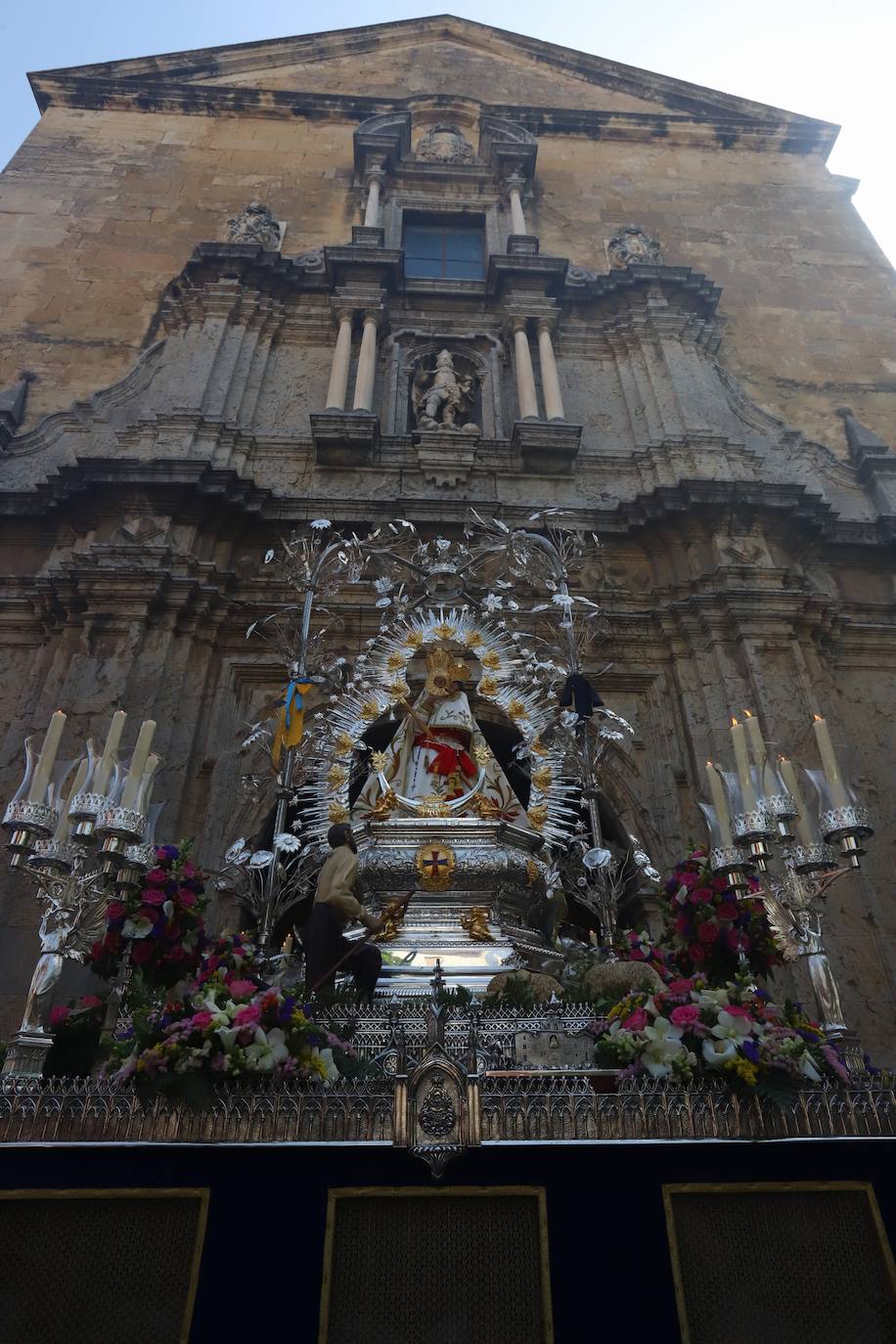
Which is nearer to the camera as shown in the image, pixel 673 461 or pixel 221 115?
pixel 673 461

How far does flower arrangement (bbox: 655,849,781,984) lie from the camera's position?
5.34 m

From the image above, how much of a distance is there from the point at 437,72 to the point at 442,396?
34.7 feet

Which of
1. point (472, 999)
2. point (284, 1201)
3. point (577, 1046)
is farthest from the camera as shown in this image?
point (472, 999)

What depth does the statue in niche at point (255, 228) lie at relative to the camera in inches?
540

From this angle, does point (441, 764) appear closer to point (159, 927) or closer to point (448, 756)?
point (448, 756)

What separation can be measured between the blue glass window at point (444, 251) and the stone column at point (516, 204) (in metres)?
0.75

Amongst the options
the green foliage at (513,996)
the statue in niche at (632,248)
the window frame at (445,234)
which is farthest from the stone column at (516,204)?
the green foliage at (513,996)

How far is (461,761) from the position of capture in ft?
24.9

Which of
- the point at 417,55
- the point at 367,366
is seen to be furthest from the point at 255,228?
the point at 417,55

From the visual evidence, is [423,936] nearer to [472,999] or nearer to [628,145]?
[472,999]

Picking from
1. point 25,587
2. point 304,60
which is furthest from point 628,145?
point 25,587

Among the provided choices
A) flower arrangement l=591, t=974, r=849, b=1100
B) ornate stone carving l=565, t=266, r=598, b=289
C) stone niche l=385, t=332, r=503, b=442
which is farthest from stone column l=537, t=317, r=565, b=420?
flower arrangement l=591, t=974, r=849, b=1100

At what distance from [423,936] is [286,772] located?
178cm

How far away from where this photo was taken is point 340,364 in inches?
473
